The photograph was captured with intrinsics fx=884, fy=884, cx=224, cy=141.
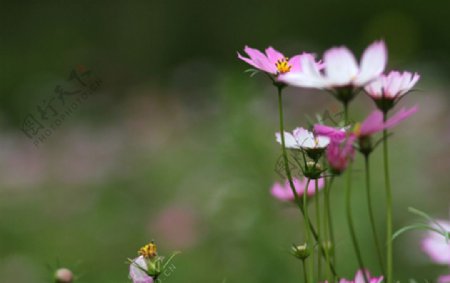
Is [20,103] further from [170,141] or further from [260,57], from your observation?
[260,57]

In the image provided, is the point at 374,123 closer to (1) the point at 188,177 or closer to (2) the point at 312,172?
(2) the point at 312,172

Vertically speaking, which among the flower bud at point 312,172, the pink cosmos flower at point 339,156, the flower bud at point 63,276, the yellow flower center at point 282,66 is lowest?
the flower bud at point 63,276

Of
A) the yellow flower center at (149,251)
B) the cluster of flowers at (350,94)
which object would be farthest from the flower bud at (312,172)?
the yellow flower center at (149,251)

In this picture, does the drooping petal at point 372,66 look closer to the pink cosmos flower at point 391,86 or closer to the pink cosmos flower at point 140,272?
the pink cosmos flower at point 391,86

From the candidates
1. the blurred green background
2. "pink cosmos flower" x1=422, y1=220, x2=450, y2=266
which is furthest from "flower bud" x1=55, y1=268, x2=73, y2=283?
"pink cosmos flower" x1=422, y1=220, x2=450, y2=266

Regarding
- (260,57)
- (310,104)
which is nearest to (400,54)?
(310,104)

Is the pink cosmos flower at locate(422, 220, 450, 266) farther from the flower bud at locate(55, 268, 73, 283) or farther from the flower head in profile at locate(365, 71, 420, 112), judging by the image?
the flower bud at locate(55, 268, 73, 283)

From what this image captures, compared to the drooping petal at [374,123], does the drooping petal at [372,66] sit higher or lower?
higher
